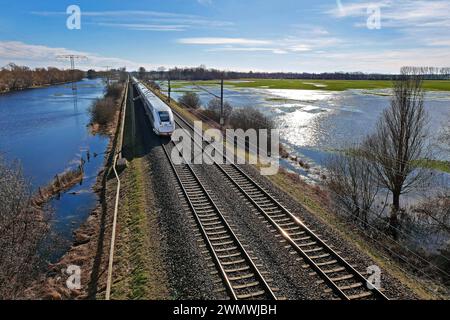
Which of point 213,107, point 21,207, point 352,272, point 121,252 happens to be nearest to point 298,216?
point 352,272

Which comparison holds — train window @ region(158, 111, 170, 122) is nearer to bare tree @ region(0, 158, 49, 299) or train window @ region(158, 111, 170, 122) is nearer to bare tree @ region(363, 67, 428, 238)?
bare tree @ region(0, 158, 49, 299)

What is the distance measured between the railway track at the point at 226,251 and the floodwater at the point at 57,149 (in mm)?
6769

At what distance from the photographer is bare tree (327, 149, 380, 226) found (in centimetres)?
2002

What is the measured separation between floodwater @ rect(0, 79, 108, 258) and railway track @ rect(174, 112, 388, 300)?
9.55m

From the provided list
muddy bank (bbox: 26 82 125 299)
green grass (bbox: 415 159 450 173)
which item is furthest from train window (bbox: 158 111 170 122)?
green grass (bbox: 415 159 450 173)

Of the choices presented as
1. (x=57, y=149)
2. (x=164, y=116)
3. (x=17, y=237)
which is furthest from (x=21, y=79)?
(x=17, y=237)

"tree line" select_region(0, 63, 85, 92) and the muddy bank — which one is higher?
"tree line" select_region(0, 63, 85, 92)

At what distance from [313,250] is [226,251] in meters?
2.98

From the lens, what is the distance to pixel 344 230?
43.8 feet

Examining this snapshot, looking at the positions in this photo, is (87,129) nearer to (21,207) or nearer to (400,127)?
(21,207)
